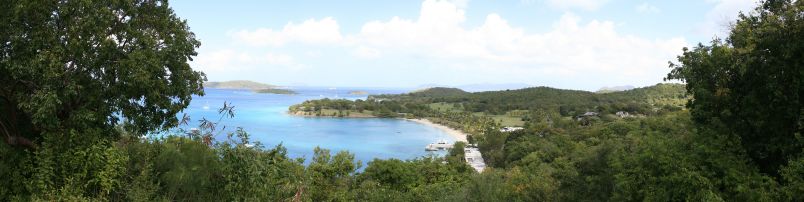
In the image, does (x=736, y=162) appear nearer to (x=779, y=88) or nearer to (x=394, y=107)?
(x=779, y=88)

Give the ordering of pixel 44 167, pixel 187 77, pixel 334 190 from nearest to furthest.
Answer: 1. pixel 44 167
2. pixel 187 77
3. pixel 334 190

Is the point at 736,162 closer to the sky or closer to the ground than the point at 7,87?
closer to the ground

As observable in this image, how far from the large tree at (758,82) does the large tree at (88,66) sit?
Answer: 10278 millimetres

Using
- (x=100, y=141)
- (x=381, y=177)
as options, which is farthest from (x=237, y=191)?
(x=381, y=177)

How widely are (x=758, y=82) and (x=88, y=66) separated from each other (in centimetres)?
1157

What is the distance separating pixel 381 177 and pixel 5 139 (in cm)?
1565

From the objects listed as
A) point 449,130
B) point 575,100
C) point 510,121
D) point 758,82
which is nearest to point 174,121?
point 758,82

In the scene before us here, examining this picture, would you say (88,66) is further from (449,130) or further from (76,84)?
(449,130)

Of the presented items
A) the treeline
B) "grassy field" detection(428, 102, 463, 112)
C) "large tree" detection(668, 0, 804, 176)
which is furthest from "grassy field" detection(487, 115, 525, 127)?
"large tree" detection(668, 0, 804, 176)

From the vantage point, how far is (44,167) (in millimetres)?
7250

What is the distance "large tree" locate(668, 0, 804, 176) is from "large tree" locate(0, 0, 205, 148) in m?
10.3

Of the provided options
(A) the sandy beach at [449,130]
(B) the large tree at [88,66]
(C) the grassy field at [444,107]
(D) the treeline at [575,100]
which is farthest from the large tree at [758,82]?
(C) the grassy field at [444,107]

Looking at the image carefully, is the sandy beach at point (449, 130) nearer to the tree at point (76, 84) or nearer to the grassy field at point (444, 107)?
the grassy field at point (444, 107)

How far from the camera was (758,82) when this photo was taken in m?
9.07
